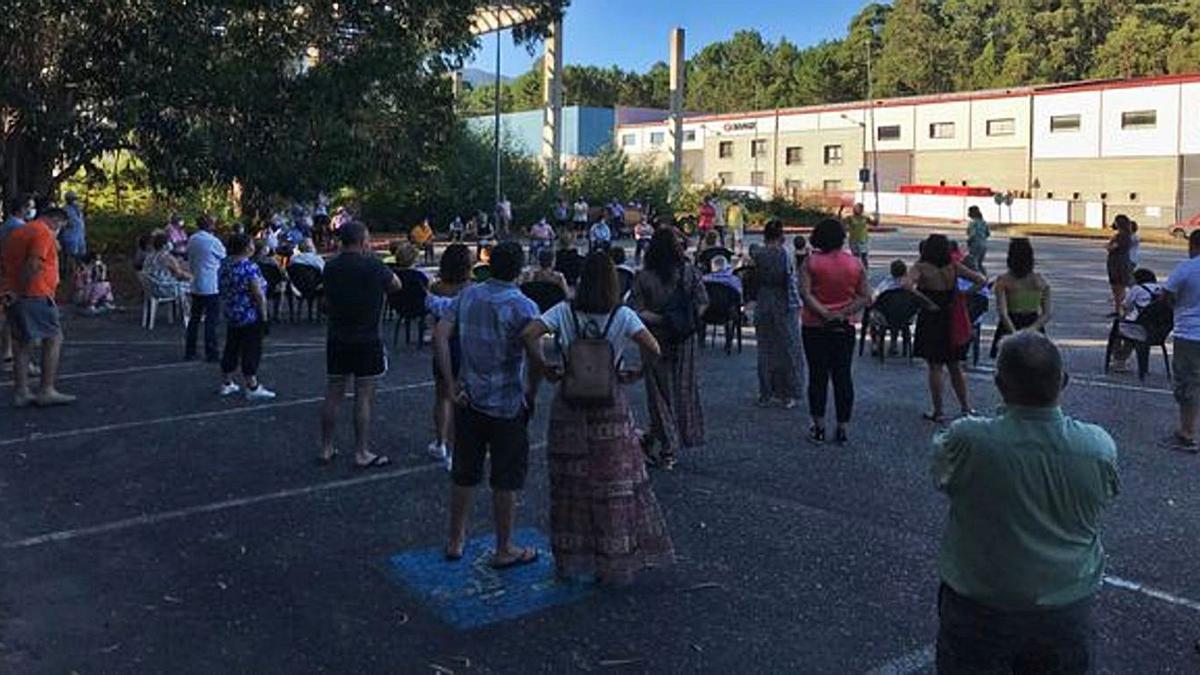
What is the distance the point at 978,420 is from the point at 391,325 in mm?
12683

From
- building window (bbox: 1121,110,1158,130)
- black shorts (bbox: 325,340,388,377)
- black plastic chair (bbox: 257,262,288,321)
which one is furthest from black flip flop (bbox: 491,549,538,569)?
building window (bbox: 1121,110,1158,130)

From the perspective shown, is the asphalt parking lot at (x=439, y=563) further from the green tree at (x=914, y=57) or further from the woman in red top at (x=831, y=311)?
the green tree at (x=914, y=57)

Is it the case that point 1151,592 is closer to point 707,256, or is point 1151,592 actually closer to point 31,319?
point 31,319

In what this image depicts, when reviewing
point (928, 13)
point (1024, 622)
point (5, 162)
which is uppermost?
point (928, 13)

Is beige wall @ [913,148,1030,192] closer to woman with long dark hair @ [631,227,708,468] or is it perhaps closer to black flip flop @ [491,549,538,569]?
woman with long dark hair @ [631,227,708,468]

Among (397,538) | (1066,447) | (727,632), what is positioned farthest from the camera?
(397,538)

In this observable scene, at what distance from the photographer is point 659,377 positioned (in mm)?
7320

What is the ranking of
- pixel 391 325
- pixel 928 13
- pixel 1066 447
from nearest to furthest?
pixel 1066 447 < pixel 391 325 < pixel 928 13

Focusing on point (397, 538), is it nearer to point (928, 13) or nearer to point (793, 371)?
point (793, 371)

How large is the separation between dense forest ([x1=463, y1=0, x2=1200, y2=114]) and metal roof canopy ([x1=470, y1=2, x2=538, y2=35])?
3174 cm

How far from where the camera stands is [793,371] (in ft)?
32.0

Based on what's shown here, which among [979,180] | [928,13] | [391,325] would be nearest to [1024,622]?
[391,325]

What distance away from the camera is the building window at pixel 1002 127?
64.3m

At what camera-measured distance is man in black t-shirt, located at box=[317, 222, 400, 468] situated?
7113 mm
